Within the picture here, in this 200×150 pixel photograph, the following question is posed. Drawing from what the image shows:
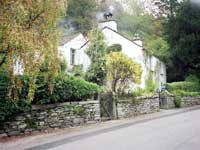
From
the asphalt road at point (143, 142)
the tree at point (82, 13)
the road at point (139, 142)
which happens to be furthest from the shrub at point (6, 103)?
the tree at point (82, 13)

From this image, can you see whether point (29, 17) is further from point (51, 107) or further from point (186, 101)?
point (186, 101)

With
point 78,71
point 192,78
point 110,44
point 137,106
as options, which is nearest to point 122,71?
point 137,106

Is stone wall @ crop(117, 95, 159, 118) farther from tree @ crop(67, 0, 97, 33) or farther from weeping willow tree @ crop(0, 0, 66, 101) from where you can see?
tree @ crop(67, 0, 97, 33)

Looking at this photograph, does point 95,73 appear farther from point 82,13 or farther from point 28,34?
point 82,13

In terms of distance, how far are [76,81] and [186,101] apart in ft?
55.3

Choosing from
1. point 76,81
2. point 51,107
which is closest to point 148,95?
point 76,81

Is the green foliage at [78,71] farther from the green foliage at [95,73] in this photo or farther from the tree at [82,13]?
the tree at [82,13]

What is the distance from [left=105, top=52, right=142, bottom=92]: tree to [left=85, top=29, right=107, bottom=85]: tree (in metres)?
4.26

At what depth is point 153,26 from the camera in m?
51.2

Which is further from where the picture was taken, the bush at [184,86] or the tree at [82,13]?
the tree at [82,13]

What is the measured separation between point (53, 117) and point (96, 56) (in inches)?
543

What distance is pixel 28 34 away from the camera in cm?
1123

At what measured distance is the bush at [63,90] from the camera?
1496cm

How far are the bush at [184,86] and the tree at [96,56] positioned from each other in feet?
28.1
